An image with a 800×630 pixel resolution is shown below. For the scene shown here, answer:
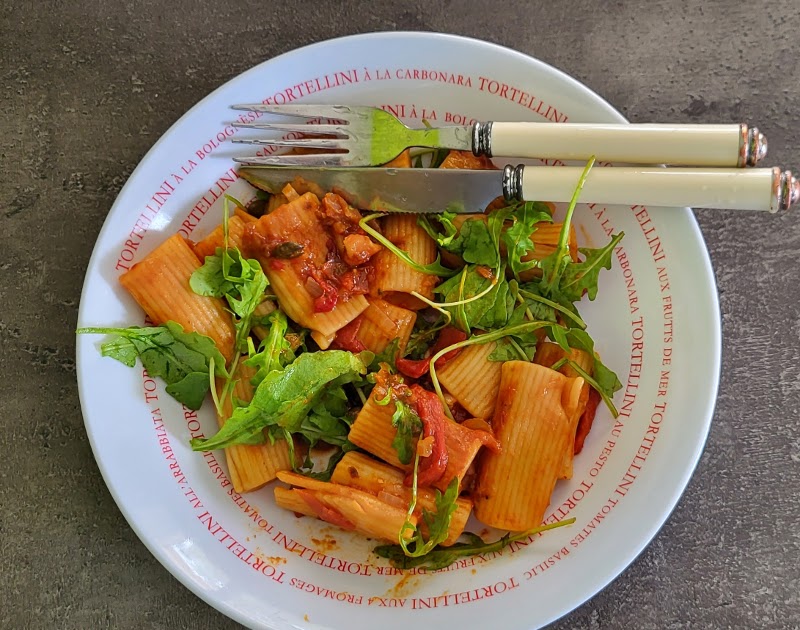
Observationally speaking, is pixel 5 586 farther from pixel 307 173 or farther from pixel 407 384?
pixel 307 173

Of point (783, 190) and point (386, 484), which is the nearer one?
point (783, 190)

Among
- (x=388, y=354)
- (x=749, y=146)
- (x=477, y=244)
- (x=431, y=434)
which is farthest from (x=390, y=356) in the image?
(x=749, y=146)

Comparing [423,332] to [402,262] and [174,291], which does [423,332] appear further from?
[174,291]

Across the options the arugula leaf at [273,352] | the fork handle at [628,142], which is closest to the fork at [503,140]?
the fork handle at [628,142]

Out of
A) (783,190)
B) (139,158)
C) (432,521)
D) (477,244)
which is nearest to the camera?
(783,190)

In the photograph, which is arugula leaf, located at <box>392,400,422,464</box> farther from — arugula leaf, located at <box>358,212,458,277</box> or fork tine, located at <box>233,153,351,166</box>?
fork tine, located at <box>233,153,351,166</box>

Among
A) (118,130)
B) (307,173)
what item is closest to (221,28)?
(118,130)
